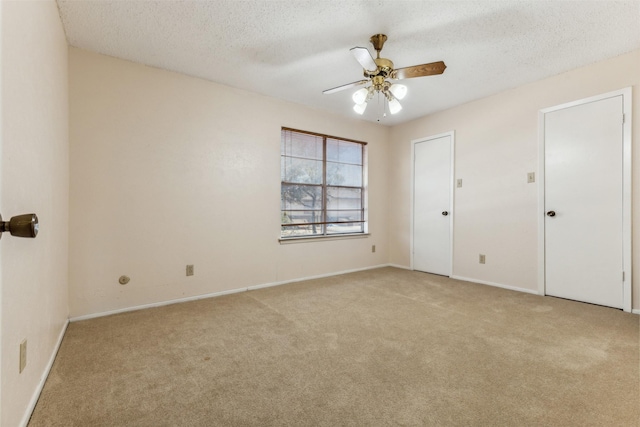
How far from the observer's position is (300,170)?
173 inches

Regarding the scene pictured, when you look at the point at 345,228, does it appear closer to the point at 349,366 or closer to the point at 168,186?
the point at 168,186

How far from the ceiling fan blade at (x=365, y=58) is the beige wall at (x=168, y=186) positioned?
1896mm

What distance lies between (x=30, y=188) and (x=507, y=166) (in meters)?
4.56

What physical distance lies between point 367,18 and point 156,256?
302 cm

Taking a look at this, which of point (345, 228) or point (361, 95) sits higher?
point (361, 95)

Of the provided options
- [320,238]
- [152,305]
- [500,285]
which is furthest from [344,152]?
[152,305]

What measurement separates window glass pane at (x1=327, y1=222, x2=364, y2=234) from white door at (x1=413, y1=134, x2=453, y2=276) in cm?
91

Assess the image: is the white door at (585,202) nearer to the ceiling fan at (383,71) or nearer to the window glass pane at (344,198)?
the ceiling fan at (383,71)

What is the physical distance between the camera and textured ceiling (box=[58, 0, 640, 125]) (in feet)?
7.48

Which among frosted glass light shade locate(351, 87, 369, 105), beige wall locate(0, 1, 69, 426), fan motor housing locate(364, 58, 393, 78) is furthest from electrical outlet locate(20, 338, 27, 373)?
fan motor housing locate(364, 58, 393, 78)

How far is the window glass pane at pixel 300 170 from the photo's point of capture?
4.24 m

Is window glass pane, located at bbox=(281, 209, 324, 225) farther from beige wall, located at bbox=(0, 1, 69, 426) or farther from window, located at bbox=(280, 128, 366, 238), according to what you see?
beige wall, located at bbox=(0, 1, 69, 426)

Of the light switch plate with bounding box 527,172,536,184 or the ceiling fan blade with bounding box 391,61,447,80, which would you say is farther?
the light switch plate with bounding box 527,172,536,184

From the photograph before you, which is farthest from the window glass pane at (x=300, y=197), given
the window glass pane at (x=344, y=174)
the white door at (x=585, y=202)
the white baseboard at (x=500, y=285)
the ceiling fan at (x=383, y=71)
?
the white door at (x=585, y=202)
